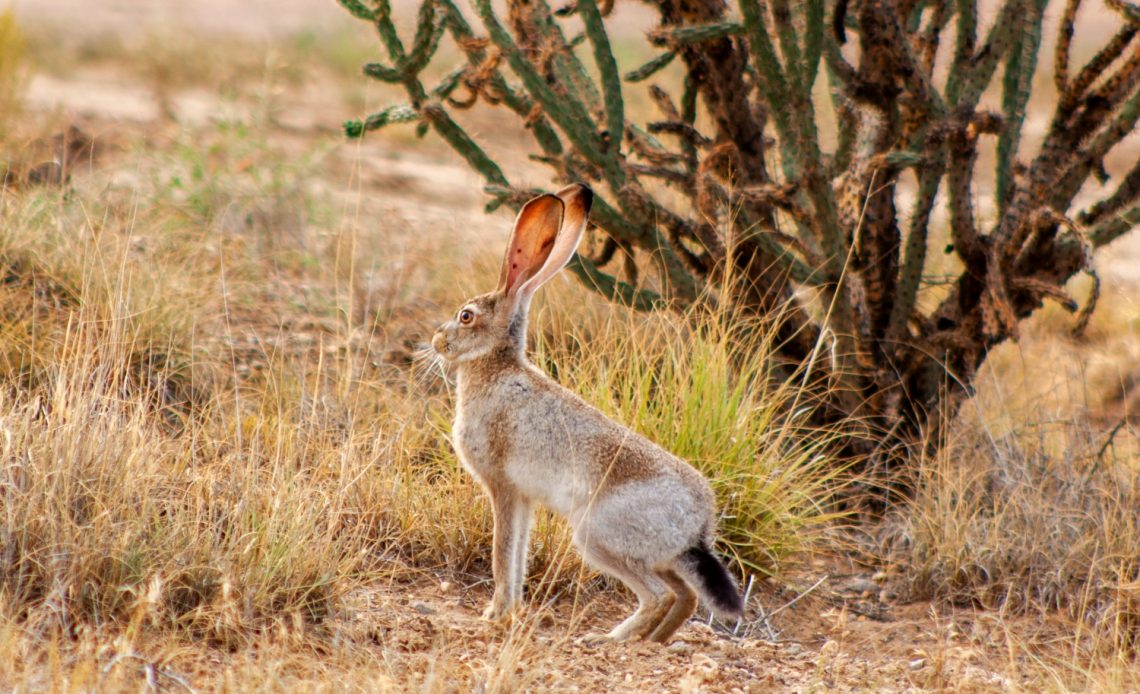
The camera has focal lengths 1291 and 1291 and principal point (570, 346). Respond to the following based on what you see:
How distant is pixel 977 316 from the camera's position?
5.47 meters

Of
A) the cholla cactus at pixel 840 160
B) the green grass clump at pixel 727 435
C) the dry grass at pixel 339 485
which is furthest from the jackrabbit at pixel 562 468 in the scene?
the cholla cactus at pixel 840 160

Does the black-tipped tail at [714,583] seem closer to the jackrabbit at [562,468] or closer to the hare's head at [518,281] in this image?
the jackrabbit at [562,468]

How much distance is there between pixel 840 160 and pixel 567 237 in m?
1.79

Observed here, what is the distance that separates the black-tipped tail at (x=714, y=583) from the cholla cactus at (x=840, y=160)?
53.7 inches

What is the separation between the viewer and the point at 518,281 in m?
4.26

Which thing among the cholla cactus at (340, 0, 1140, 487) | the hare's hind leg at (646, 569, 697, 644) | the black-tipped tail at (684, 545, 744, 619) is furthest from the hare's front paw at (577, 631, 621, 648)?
the cholla cactus at (340, 0, 1140, 487)

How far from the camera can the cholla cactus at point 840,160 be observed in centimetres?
Result: 504

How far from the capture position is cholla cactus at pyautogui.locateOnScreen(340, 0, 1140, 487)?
199 inches

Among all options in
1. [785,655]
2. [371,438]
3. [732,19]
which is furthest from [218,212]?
[785,655]

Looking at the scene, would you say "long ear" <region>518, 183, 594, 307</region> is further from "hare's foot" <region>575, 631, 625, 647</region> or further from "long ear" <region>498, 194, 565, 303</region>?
"hare's foot" <region>575, 631, 625, 647</region>

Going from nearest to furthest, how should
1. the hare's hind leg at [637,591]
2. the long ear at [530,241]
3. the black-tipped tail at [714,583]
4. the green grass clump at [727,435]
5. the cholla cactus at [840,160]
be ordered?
1. the black-tipped tail at [714,583]
2. the hare's hind leg at [637,591]
3. the long ear at [530,241]
4. the green grass clump at [727,435]
5. the cholla cactus at [840,160]

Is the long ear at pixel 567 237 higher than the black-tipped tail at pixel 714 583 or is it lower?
higher

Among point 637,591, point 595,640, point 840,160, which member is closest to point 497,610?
point 595,640

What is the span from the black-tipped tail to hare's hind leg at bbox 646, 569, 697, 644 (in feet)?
0.56
